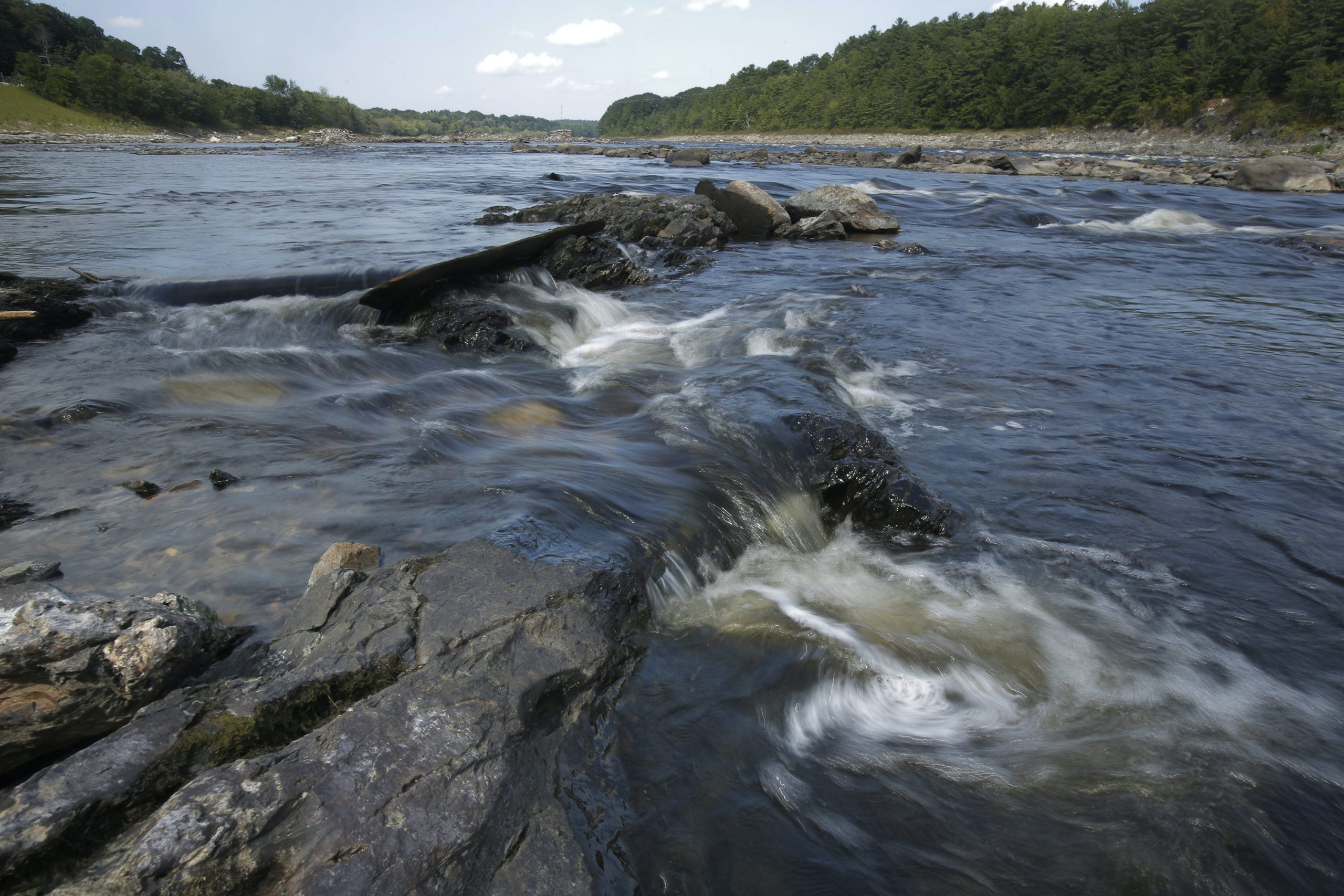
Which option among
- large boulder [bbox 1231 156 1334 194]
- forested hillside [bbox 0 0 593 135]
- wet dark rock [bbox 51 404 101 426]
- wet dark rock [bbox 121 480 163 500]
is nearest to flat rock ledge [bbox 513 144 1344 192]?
large boulder [bbox 1231 156 1334 194]

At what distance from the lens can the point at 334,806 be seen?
1.70m

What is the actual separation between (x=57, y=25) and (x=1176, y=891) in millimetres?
125742

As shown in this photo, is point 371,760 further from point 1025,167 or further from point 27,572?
point 1025,167

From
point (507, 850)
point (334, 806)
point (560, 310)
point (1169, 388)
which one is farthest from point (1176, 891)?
point (560, 310)

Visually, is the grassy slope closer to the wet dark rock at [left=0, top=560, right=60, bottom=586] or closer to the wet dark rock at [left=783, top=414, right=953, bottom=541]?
the wet dark rock at [left=0, top=560, right=60, bottom=586]

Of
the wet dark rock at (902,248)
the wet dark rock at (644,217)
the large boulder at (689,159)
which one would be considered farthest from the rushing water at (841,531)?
the large boulder at (689,159)

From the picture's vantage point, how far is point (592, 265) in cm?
1025

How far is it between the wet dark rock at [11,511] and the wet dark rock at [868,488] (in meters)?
4.36

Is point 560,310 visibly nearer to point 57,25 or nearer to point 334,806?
point 334,806

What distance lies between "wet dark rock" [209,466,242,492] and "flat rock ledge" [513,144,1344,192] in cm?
3023

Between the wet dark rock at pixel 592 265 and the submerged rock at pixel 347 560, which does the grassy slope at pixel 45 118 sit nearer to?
the wet dark rock at pixel 592 265

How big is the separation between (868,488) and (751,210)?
11.5 metres

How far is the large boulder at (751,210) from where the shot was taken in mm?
14312

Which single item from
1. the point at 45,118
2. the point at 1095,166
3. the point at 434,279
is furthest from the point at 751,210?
the point at 45,118
